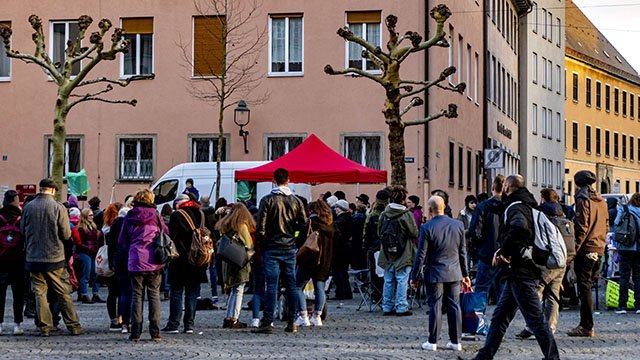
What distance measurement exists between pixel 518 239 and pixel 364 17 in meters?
23.7

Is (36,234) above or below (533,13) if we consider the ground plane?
below

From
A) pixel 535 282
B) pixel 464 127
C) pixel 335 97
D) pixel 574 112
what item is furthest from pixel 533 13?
pixel 535 282

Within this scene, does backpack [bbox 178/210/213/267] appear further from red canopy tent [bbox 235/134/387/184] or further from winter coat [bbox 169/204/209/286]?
red canopy tent [bbox 235/134/387/184]

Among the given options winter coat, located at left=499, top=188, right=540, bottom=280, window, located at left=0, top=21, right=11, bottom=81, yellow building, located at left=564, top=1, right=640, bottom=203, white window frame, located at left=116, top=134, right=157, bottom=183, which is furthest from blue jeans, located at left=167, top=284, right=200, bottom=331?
yellow building, located at left=564, top=1, right=640, bottom=203

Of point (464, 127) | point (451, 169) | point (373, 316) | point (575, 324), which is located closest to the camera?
point (575, 324)

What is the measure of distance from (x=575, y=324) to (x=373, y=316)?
2.80 metres

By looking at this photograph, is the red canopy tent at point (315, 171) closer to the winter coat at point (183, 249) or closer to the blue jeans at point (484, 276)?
the blue jeans at point (484, 276)

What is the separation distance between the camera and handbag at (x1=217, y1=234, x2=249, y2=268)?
1442 cm

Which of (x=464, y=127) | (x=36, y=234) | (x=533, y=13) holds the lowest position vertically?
A: (x=36, y=234)

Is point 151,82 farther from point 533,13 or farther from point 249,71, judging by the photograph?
point 533,13

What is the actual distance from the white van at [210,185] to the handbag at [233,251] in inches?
539

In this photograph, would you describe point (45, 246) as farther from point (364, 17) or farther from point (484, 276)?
point (364, 17)

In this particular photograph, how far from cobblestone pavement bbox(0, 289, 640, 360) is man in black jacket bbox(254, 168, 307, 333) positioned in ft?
1.49

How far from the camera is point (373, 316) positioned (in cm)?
1697
